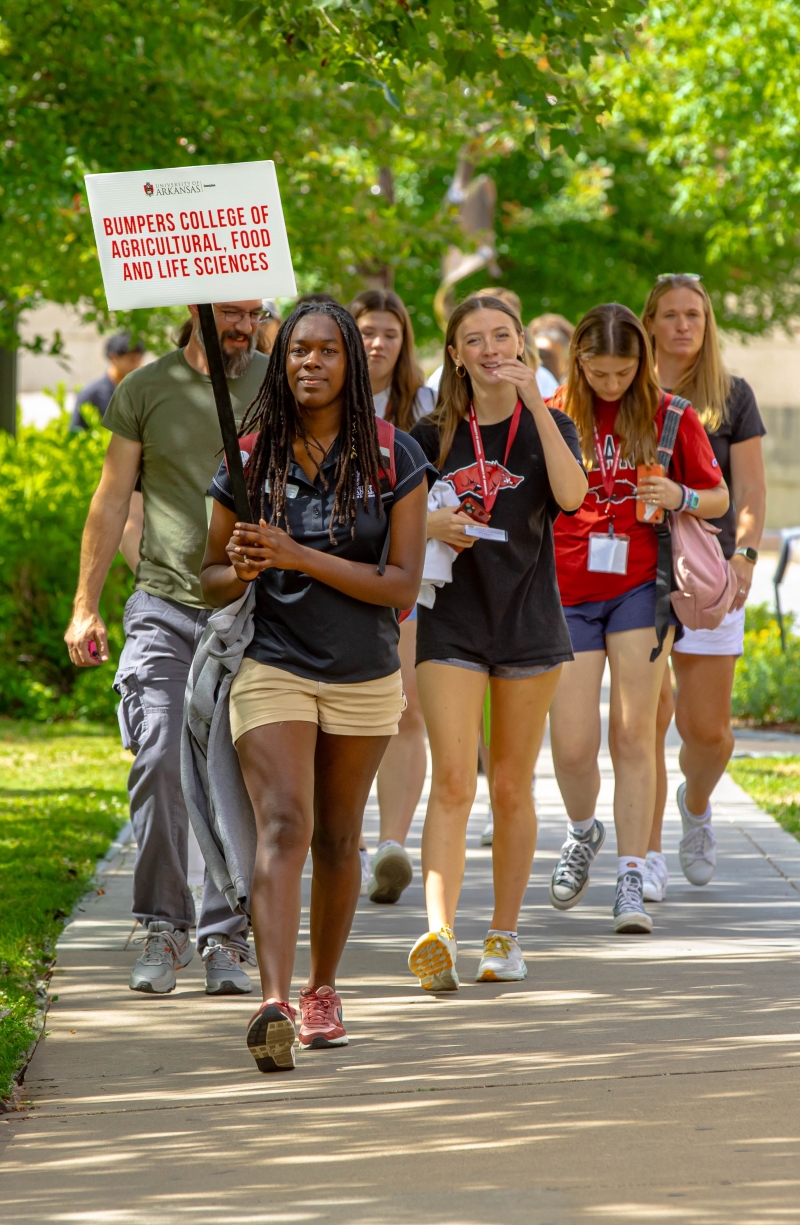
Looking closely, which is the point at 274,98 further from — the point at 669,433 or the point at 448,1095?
the point at 448,1095

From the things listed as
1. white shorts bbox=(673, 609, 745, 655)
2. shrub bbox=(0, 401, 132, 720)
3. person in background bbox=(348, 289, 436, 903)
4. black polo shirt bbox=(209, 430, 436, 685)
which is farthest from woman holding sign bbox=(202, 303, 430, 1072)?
shrub bbox=(0, 401, 132, 720)

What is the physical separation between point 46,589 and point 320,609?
7545 millimetres

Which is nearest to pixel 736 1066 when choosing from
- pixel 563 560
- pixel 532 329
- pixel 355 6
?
pixel 563 560

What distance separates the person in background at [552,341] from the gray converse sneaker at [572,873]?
4.04 m

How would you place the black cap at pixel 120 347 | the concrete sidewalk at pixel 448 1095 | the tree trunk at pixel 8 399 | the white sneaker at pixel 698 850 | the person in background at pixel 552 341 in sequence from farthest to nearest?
1. the tree trunk at pixel 8 399
2. the black cap at pixel 120 347
3. the person in background at pixel 552 341
4. the white sneaker at pixel 698 850
5. the concrete sidewalk at pixel 448 1095

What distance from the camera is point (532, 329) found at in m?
10.6

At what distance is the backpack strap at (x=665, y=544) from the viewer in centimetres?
619

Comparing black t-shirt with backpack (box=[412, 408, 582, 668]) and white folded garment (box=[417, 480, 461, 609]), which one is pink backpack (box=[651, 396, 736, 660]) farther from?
white folded garment (box=[417, 480, 461, 609])

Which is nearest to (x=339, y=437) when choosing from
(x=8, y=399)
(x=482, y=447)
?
(x=482, y=447)

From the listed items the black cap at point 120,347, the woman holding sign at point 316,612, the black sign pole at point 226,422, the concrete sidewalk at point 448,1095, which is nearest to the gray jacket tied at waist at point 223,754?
the woman holding sign at point 316,612

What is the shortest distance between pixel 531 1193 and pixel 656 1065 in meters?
0.97

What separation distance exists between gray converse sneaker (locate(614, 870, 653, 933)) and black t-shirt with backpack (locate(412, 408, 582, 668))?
1.05 meters

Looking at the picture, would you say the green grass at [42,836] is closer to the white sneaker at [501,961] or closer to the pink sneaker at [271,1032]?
the pink sneaker at [271,1032]

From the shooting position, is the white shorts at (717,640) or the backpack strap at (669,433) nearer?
the backpack strap at (669,433)
